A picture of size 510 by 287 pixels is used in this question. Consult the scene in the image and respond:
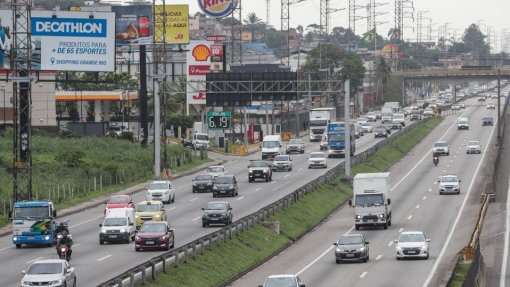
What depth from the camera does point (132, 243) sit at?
194 feet

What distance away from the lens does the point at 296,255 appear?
Answer: 61375mm

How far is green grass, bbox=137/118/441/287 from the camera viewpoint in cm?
4775

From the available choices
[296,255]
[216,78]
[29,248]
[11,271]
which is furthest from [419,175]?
[11,271]

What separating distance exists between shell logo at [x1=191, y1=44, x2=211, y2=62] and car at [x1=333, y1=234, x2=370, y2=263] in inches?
3582

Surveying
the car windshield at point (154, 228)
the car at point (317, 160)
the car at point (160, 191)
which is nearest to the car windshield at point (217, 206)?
the car windshield at point (154, 228)

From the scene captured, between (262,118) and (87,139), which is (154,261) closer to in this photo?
(87,139)

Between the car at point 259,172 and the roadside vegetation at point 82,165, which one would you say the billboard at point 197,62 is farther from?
the car at point 259,172

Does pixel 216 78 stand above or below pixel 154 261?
above

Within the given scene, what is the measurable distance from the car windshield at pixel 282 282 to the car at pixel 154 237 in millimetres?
14552

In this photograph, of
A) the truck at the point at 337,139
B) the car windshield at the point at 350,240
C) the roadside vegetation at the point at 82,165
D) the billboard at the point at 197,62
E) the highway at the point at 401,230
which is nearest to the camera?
the highway at the point at 401,230

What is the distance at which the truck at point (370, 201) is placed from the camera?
229 ft

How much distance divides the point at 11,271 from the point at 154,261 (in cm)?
744

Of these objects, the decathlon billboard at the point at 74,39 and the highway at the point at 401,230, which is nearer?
the highway at the point at 401,230

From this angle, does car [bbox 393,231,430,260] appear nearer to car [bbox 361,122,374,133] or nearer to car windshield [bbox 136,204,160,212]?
car windshield [bbox 136,204,160,212]
